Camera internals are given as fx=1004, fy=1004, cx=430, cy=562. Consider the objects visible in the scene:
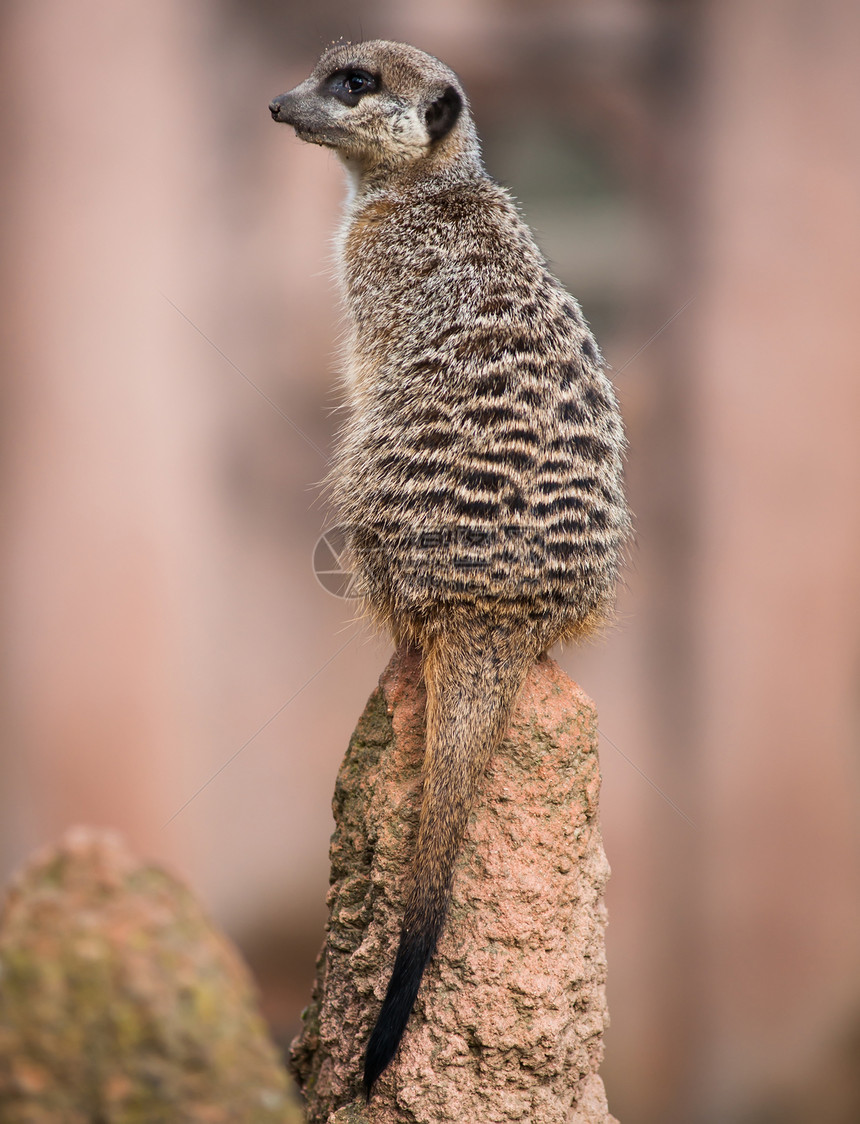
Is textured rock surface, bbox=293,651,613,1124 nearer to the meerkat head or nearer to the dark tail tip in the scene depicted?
the dark tail tip

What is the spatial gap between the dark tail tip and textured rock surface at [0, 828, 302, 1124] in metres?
0.56

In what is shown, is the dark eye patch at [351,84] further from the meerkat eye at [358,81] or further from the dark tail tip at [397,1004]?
the dark tail tip at [397,1004]

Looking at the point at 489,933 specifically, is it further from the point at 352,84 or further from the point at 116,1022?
the point at 352,84

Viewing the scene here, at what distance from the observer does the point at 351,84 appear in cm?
178

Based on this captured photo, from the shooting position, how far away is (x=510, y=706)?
4.67 ft

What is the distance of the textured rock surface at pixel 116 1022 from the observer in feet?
2.41

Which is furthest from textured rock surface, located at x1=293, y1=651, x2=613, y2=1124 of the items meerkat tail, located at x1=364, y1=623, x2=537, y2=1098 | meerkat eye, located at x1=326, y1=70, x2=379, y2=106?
meerkat eye, located at x1=326, y1=70, x2=379, y2=106

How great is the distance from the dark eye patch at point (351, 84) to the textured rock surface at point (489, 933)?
987 millimetres

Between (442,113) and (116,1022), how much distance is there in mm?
1565

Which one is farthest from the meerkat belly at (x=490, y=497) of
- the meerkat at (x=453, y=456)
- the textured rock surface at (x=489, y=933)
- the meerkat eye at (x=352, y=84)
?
the meerkat eye at (x=352, y=84)

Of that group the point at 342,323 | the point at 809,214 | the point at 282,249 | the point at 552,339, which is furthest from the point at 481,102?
the point at 552,339

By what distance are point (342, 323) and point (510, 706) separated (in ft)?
2.71

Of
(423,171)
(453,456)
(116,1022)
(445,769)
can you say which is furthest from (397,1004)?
(423,171)

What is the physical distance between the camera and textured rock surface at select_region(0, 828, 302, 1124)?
2.41 feet
